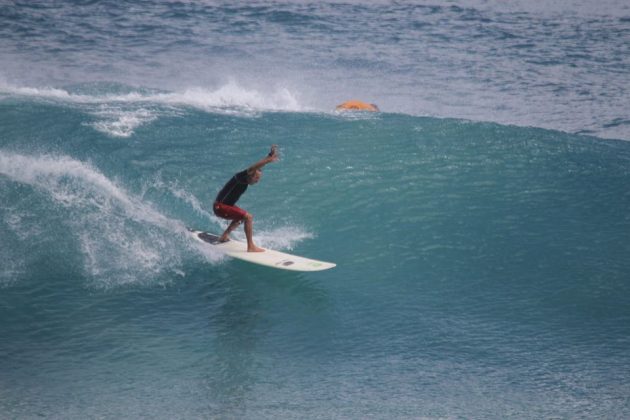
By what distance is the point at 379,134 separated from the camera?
18828mm

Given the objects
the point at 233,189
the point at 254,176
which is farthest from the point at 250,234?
the point at 254,176

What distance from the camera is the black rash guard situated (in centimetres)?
1277

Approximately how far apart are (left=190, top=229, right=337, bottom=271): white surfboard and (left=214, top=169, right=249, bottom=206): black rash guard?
30.3 inches

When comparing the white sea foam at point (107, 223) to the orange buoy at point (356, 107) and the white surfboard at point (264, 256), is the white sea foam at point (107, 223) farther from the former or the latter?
the orange buoy at point (356, 107)

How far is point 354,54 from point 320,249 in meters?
17.4

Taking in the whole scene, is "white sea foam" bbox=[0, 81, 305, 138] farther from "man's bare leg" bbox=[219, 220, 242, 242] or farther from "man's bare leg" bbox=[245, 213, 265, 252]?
"man's bare leg" bbox=[245, 213, 265, 252]

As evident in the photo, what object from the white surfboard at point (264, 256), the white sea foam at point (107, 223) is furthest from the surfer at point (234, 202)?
the white sea foam at point (107, 223)

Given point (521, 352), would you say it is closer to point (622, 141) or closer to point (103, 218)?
point (103, 218)

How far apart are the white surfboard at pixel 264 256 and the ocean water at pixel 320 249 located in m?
0.23

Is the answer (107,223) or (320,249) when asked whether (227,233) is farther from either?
(107,223)

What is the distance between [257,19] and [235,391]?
25861 mm

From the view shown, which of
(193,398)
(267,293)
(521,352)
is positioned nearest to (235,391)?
(193,398)

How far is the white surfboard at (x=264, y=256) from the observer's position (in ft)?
41.1

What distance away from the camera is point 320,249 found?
45.8 feet
